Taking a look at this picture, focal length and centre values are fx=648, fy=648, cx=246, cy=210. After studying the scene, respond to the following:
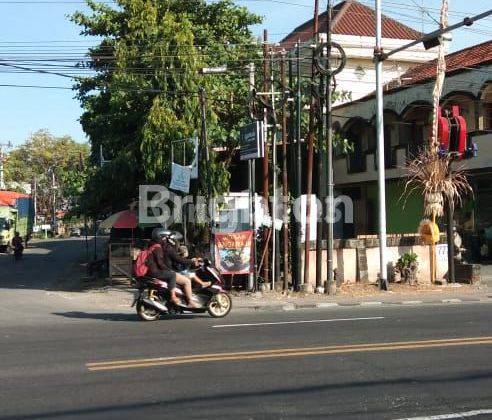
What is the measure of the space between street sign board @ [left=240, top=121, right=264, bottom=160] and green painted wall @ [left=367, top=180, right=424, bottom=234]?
510 inches

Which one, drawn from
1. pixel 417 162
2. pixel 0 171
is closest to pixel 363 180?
pixel 417 162

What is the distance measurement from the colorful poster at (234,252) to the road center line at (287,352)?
28.7ft

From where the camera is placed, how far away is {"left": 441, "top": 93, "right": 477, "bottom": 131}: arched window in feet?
83.3

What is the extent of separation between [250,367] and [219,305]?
5.39 meters

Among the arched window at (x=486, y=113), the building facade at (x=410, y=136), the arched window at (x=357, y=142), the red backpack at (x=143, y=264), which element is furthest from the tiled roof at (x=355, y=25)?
the red backpack at (x=143, y=264)

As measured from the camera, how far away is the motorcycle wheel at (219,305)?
1330cm

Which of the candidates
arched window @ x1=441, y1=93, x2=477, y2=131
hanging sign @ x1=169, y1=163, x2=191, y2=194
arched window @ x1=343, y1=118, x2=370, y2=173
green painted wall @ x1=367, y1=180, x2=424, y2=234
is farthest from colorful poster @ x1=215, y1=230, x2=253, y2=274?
arched window @ x1=343, y1=118, x2=370, y2=173

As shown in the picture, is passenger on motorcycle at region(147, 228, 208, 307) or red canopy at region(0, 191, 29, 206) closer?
passenger on motorcycle at region(147, 228, 208, 307)

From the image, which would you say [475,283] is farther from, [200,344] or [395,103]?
[200,344]

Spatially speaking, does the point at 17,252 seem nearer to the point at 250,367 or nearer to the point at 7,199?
the point at 7,199

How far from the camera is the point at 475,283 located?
65.7 ft

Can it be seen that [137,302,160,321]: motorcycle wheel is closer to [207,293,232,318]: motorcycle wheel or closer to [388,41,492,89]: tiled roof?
[207,293,232,318]: motorcycle wheel

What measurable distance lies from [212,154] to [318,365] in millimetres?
12670

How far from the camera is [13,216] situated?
1906 inches
